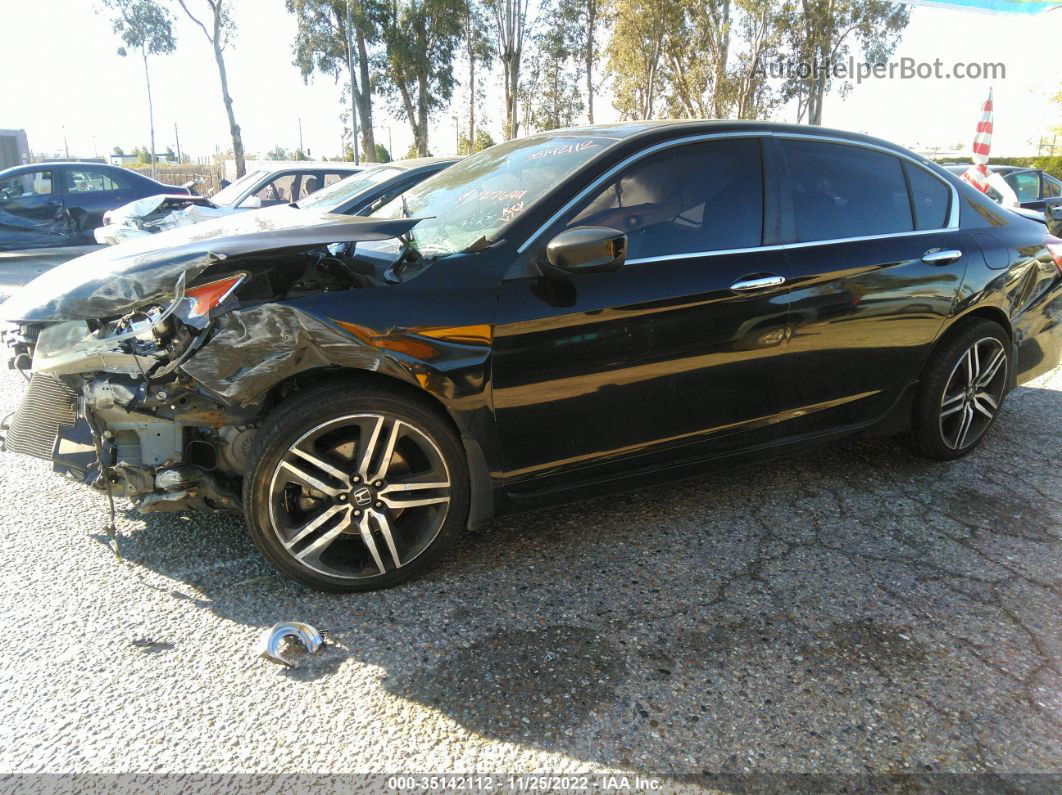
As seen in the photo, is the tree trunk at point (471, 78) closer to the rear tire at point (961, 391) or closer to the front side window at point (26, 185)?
the front side window at point (26, 185)

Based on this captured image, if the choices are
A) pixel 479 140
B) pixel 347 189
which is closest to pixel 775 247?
pixel 347 189

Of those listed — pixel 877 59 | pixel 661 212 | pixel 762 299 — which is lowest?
pixel 762 299

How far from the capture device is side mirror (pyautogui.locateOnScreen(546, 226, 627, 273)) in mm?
2570

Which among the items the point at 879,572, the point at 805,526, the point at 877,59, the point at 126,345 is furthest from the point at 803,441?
the point at 877,59

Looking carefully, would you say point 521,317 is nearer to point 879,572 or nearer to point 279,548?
point 279,548

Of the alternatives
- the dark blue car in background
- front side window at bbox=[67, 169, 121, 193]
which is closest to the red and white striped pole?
the dark blue car in background

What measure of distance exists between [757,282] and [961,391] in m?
1.59

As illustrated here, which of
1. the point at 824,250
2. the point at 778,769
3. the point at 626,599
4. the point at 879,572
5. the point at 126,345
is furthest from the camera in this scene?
the point at 824,250

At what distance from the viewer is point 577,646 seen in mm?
2418

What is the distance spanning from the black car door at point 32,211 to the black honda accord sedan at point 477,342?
36.4 feet

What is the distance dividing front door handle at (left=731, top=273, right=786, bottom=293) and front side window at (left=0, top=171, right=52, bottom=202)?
1302 cm

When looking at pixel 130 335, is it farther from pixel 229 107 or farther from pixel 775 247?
pixel 229 107

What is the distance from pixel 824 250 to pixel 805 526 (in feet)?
4.07

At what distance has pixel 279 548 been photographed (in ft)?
8.45
